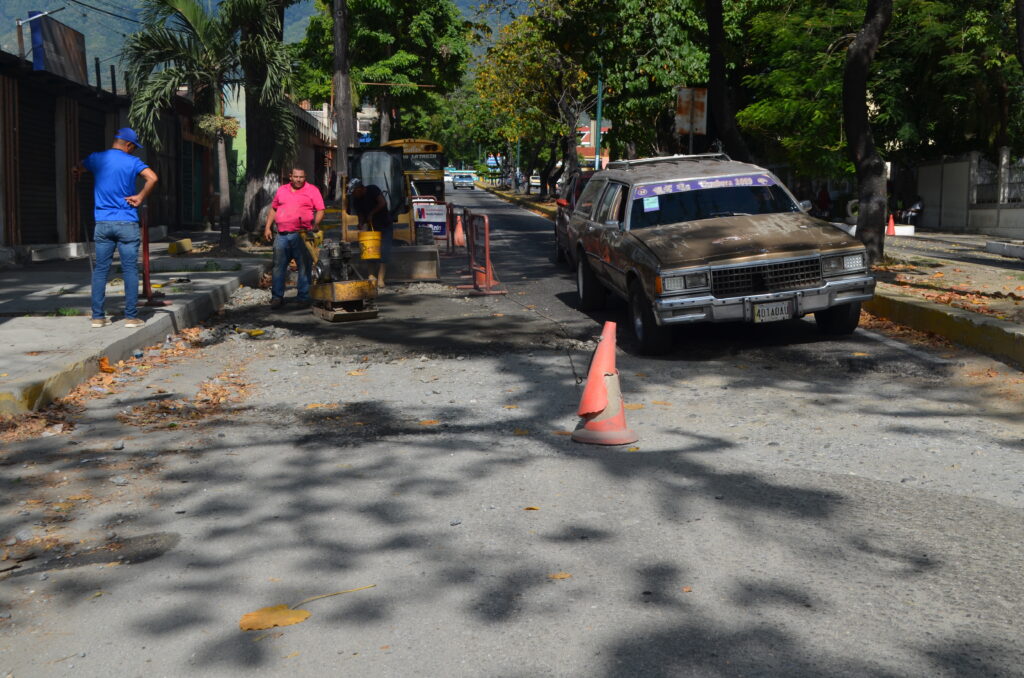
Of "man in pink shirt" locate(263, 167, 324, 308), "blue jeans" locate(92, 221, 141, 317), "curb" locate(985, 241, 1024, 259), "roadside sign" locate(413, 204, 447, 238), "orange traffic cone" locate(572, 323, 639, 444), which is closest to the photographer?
"orange traffic cone" locate(572, 323, 639, 444)

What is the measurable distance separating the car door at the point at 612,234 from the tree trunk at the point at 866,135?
211 inches

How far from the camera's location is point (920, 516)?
17.1 feet

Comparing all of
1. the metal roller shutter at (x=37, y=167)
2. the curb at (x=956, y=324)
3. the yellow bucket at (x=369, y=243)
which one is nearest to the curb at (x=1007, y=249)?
the curb at (x=956, y=324)

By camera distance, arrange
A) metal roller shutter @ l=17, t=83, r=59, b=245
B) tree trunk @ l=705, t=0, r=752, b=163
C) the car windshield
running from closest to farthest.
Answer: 1. the car windshield
2. tree trunk @ l=705, t=0, r=752, b=163
3. metal roller shutter @ l=17, t=83, r=59, b=245

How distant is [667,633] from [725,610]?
0.32 meters

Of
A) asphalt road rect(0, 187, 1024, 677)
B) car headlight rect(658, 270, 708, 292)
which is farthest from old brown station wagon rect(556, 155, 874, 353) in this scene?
asphalt road rect(0, 187, 1024, 677)

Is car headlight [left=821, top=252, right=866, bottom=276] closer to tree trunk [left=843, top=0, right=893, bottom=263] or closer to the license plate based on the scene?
the license plate

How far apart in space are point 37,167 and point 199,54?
432cm

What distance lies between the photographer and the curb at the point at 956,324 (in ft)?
30.6

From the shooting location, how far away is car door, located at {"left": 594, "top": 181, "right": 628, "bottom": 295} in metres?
11.1

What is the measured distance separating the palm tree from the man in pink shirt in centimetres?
1004

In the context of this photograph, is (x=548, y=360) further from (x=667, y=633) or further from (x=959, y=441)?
(x=667, y=633)

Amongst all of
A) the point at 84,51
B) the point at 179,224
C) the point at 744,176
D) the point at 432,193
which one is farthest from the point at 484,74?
the point at 744,176

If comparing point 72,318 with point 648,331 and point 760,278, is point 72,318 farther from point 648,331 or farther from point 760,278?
point 760,278
